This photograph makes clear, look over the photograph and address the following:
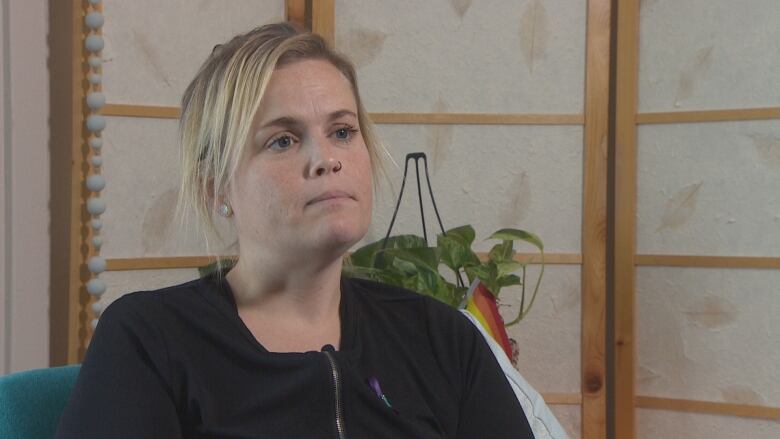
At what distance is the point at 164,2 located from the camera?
6.89 ft

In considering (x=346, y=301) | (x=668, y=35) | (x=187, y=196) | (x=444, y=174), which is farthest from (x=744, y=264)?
(x=187, y=196)

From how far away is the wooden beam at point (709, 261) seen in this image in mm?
2227

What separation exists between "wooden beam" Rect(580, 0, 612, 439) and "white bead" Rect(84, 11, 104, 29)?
3.59ft

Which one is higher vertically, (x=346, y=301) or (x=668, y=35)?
(x=668, y=35)

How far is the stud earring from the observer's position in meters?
1.28

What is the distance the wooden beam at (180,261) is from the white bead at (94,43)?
432mm

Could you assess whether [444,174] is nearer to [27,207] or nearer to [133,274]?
[133,274]

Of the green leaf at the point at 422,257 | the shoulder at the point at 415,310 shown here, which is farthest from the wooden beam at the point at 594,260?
the shoulder at the point at 415,310

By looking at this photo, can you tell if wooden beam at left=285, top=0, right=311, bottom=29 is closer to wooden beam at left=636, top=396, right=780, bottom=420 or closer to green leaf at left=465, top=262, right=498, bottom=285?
green leaf at left=465, top=262, right=498, bottom=285

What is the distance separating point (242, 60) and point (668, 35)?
1.40 meters

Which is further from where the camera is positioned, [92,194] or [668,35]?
[668,35]

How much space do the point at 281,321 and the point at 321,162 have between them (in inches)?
8.5

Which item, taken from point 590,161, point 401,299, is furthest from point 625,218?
point 401,299

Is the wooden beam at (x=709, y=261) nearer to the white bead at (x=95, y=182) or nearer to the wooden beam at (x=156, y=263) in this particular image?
the wooden beam at (x=156, y=263)
